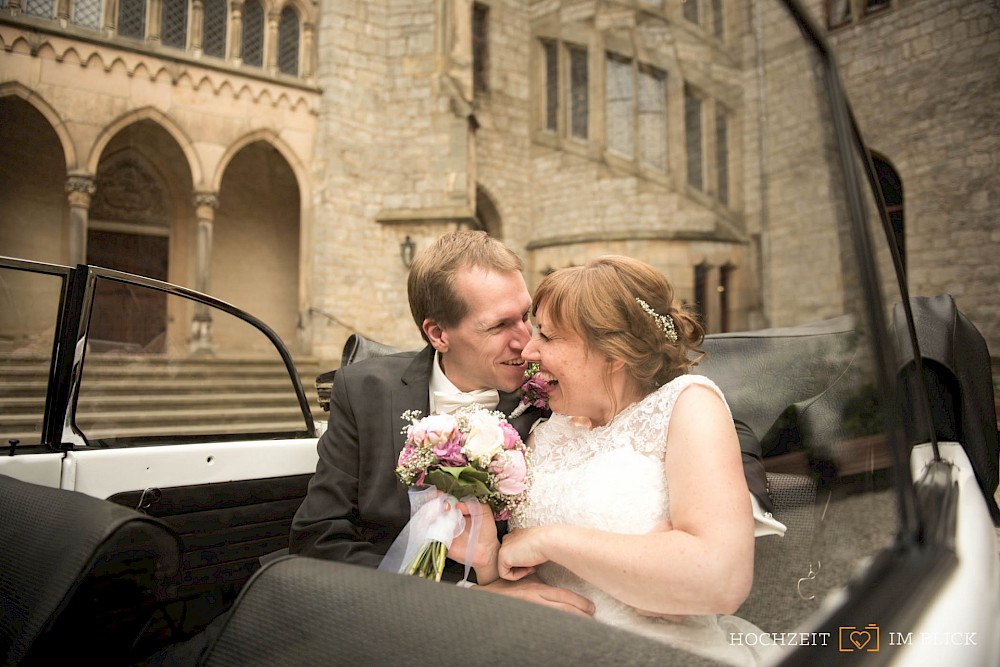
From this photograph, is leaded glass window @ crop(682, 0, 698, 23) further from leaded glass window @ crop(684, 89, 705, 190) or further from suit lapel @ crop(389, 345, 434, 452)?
leaded glass window @ crop(684, 89, 705, 190)

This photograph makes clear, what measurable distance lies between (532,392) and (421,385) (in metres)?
0.31

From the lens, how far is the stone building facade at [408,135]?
577 centimetres

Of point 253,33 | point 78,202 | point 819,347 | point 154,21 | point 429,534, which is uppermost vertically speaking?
point 253,33

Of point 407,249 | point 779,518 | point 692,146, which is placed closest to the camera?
point 779,518

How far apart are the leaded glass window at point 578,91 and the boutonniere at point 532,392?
12.4 m

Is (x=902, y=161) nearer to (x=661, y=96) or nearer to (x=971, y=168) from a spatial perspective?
(x=971, y=168)

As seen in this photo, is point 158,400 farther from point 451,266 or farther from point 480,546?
point 480,546

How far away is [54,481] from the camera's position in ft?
5.25

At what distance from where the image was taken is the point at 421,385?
5.39ft

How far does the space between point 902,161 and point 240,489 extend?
362 inches

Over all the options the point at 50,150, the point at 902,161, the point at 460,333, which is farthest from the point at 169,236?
the point at 902,161

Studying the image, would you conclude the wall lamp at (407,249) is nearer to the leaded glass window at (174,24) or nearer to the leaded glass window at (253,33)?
the leaded glass window at (253,33)

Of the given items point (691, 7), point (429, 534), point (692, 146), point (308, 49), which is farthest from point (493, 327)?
point (308, 49)

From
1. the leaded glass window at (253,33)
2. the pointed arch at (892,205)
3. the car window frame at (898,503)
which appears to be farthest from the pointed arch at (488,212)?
the car window frame at (898,503)
